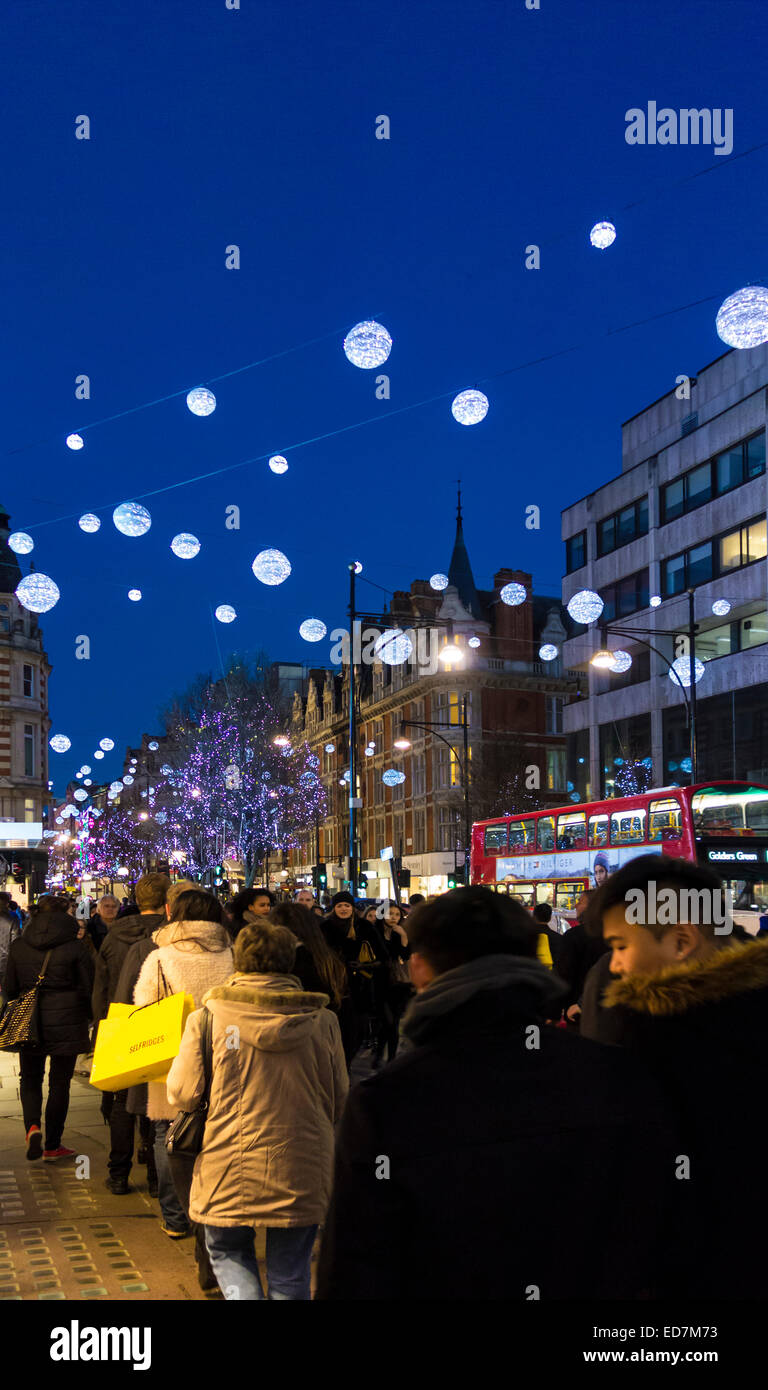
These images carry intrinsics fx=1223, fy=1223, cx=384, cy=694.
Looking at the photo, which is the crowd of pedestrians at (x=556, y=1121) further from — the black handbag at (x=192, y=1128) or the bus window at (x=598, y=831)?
the bus window at (x=598, y=831)

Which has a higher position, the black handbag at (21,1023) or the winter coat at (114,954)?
the winter coat at (114,954)

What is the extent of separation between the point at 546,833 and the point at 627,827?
12.4 feet

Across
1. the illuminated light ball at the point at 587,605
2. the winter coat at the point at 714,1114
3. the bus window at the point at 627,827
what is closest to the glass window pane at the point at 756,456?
the illuminated light ball at the point at 587,605

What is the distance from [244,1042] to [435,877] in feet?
187

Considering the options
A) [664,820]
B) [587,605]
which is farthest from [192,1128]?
[587,605]

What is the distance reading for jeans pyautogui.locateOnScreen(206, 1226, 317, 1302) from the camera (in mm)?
4719

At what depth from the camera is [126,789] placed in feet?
375

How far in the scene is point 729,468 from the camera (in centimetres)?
3944

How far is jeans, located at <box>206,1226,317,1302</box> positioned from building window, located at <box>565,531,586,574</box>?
46.1m

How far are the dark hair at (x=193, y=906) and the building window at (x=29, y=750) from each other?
59.9 m

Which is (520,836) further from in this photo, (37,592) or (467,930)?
(467,930)

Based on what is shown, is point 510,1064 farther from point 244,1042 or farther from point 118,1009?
point 118,1009

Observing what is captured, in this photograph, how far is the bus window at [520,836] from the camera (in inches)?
1085

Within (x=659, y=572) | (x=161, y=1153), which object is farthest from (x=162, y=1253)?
(x=659, y=572)
